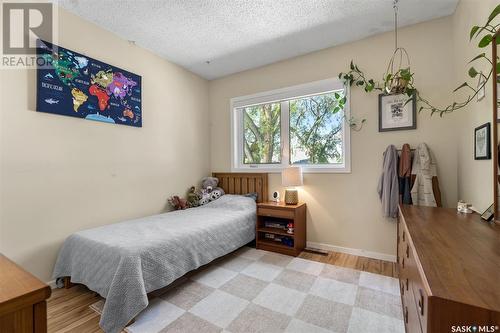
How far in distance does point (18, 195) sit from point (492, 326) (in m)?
2.89

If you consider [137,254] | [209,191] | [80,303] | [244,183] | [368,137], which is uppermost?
[368,137]

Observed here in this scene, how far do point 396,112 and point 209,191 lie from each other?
2697mm

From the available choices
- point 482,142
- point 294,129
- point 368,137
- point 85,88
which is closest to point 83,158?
point 85,88

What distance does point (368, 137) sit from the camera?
267cm

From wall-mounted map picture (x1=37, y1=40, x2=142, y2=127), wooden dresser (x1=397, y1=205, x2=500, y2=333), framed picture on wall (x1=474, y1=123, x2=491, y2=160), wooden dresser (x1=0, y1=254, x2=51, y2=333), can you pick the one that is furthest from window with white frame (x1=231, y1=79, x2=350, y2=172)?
wooden dresser (x1=0, y1=254, x2=51, y2=333)

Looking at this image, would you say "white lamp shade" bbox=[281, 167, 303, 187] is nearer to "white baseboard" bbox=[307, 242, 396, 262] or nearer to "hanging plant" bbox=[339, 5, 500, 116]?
"white baseboard" bbox=[307, 242, 396, 262]

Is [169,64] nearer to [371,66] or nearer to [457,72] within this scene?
[371,66]

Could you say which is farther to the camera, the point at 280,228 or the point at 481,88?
the point at 280,228

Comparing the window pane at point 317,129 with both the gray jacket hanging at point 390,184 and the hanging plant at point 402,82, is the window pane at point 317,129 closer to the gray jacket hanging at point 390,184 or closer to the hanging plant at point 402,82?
Answer: the hanging plant at point 402,82

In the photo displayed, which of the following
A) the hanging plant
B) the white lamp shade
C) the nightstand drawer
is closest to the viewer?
the hanging plant

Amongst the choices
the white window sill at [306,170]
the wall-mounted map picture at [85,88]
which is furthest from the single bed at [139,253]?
the wall-mounted map picture at [85,88]

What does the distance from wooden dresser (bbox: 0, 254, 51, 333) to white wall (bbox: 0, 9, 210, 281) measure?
5.97 feet

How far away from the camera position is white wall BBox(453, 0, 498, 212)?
4.89 feet

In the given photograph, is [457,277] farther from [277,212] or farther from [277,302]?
[277,212]
